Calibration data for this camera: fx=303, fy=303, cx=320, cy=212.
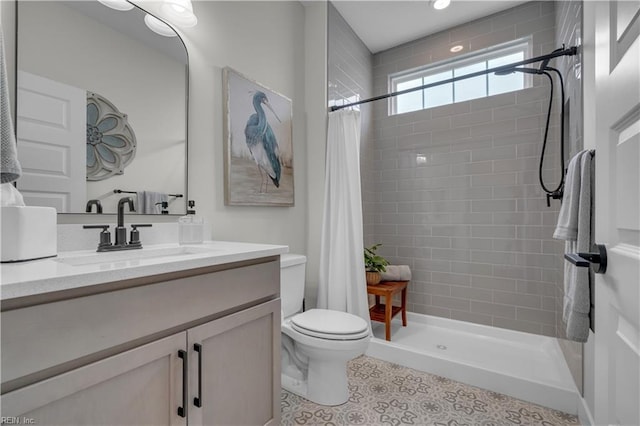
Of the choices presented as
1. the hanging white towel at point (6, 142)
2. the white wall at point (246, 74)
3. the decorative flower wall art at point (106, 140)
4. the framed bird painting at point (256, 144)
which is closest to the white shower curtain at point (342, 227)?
the white wall at point (246, 74)

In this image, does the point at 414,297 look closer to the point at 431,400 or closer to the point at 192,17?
the point at 431,400

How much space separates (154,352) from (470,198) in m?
2.67

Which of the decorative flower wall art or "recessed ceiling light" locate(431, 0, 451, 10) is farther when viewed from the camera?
"recessed ceiling light" locate(431, 0, 451, 10)

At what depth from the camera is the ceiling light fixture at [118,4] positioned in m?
1.31

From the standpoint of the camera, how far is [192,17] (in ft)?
5.04

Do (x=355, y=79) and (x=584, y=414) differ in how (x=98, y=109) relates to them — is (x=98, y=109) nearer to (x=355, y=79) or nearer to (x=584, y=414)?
(x=355, y=79)

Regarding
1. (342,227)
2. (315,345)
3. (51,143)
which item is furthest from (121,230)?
(342,227)

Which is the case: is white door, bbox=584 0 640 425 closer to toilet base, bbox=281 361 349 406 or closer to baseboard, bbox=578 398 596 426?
baseboard, bbox=578 398 596 426

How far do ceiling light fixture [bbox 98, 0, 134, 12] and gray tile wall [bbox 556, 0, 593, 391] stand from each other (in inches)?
86.8

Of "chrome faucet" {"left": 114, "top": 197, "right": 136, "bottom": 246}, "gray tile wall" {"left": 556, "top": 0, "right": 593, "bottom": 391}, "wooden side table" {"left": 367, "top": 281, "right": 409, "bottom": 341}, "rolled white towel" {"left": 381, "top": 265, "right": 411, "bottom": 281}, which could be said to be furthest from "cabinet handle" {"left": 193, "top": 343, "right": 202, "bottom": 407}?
"rolled white towel" {"left": 381, "top": 265, "right": 411, "bottom": 281}

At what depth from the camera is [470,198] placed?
2.73 meters

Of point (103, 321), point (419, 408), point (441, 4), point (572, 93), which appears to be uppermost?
point (441, 4)

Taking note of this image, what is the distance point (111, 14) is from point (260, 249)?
1221 millimetres

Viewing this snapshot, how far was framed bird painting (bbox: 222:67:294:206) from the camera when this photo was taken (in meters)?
1.83
